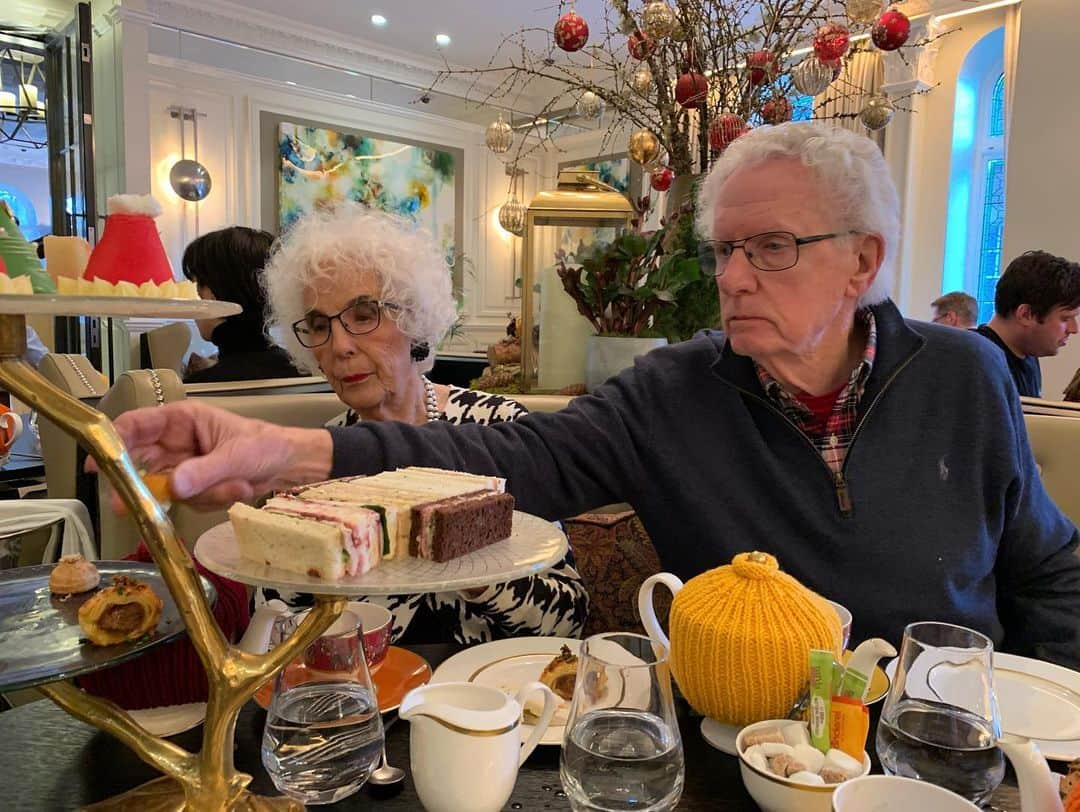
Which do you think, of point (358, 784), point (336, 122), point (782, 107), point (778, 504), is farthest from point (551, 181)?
point (358, 784)

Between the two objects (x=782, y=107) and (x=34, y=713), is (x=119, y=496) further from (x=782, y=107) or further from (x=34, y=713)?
(x=782, y=107)

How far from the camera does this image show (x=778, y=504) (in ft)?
4.52

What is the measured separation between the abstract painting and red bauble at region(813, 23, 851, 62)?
210 inches

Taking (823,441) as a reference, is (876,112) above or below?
above

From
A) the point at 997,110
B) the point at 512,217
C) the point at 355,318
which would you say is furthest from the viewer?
the point at 997,110

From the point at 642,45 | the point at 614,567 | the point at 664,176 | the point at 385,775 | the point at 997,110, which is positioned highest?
the point at 997,110

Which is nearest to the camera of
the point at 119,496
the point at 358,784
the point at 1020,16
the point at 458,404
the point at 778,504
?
the point at 119,496

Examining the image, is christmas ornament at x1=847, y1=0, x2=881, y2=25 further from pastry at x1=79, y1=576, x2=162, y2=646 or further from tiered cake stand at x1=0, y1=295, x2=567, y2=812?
pastry at x1=79, y1=576, x2=162, y2=646

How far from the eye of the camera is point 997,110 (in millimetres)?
6289

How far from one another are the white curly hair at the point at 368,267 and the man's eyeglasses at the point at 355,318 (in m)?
0.02

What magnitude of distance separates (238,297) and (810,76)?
2.03 m

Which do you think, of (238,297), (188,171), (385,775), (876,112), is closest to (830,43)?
(876,112)

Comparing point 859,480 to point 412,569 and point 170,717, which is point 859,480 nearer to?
point 412,569

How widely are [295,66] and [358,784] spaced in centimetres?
797
